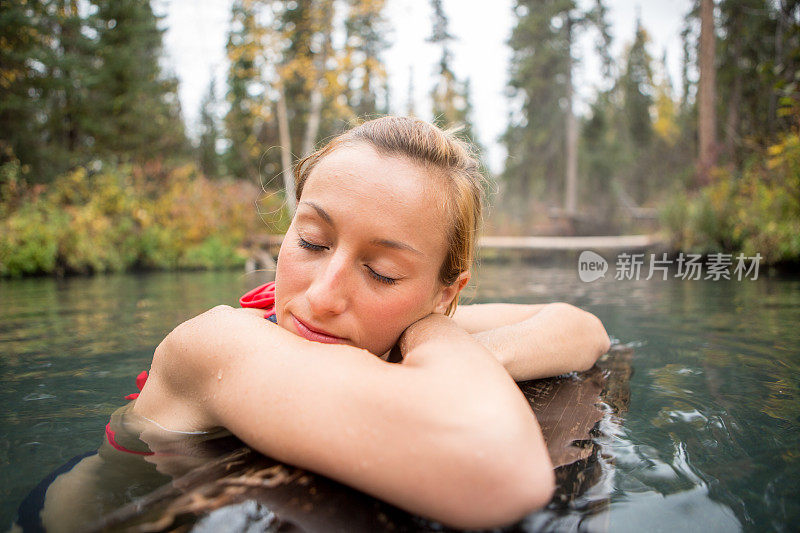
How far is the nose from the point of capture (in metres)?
1.30

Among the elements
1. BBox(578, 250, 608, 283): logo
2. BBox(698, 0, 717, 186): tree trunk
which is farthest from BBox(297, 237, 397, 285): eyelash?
BBox(698, 0, 717, 186): tree trunk

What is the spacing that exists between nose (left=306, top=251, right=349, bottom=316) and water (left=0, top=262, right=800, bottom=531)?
0.73 m

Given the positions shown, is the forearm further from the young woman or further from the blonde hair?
the blonde hair

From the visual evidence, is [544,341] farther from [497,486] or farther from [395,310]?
[497,486]

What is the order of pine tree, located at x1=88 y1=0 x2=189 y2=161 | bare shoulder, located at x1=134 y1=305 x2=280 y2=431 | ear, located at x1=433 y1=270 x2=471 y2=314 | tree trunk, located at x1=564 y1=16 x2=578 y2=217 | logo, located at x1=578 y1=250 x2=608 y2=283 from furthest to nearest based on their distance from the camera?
1. tree trunk, located at x1=564 y1=16 x2=578 y2=217
2. pine tree, located at x1=88 y1=0 x2=189 y2=161
3. logo, located at x1=578 y1=250 x2=608 y2=283
4. ear, located at x1=433 y1=270 x2=471 y2=314
5. bare shoulder, located at x1=134 y1=305 x2=280 y2=431

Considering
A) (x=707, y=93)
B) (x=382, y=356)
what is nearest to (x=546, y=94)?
(x=707, y=93)

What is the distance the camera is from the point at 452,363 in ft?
3.48

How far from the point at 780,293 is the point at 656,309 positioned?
1.75 metres

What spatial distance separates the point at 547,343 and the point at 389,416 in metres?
1.16

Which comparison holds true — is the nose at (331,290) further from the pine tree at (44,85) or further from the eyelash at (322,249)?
the pine tree at (44,85)

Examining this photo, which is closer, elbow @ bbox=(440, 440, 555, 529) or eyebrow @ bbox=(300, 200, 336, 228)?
elbow @ bbox=(440, 440, 555, 529)

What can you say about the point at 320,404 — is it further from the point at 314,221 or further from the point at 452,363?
the point at 314,221

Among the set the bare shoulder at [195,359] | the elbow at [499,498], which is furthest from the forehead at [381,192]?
the elbow at [499,498]

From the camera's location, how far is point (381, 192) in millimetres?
1370
